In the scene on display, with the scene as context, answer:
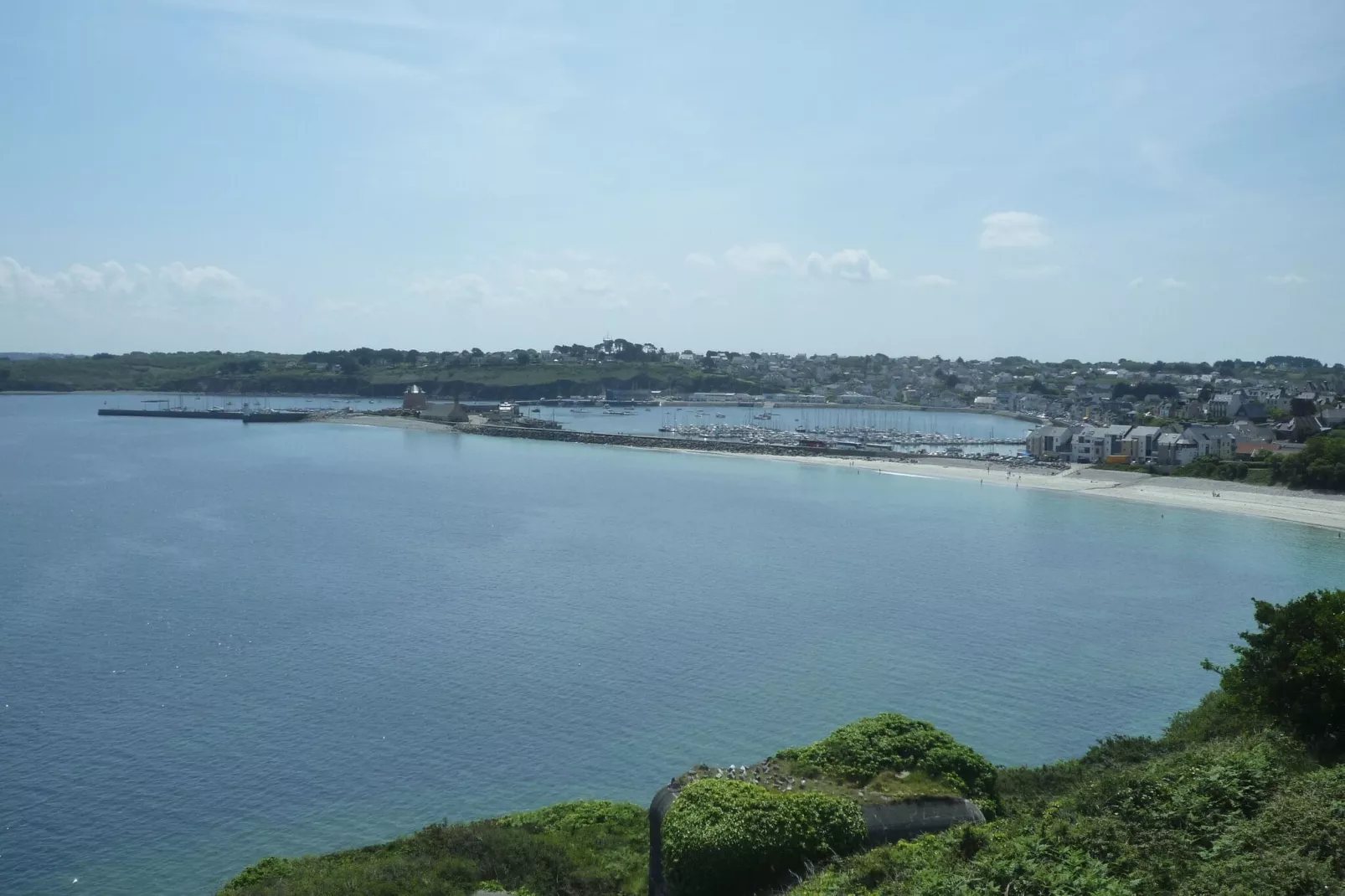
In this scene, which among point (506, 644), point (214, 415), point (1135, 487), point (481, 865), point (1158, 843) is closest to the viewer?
point (1158, 843)

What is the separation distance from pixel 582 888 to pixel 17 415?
91859 mm

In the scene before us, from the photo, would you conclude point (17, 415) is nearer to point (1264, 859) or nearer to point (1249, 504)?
point (1249, 504)

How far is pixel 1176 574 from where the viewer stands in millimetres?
26281

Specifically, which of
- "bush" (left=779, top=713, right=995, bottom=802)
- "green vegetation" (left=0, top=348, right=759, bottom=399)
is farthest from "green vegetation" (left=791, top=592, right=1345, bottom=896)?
"green vegetation" (left=0, top=348, right=759, bottom=399)

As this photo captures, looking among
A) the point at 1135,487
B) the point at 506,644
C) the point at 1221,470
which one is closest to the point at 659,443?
the point at 1135,487

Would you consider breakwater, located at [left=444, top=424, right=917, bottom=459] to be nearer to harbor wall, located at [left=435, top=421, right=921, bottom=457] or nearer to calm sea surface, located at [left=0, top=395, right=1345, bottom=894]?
harbor wall, located at [left=435, top=421, right=921, bottom=457]

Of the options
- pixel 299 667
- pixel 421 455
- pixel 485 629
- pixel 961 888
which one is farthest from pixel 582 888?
pixel 421 455

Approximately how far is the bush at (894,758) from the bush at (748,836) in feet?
2.94

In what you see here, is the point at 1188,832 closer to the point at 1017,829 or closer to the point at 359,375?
the point at 1017,829

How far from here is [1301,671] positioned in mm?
8922

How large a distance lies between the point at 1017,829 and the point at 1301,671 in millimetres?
4159

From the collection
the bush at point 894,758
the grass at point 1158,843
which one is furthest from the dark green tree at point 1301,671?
the bush at point 894,758

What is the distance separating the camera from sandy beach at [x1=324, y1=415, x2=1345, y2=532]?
115 feet

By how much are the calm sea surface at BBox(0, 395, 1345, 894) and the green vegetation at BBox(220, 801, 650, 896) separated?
166 centimetres
